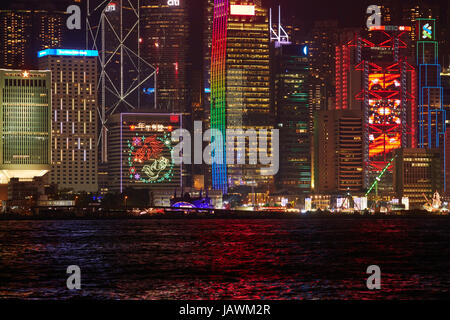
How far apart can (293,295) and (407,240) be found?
84.4 m

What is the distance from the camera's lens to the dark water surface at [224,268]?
60.0 meters

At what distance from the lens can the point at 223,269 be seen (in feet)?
259

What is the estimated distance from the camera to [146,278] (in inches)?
2783

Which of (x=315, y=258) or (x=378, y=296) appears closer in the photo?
(x=378, y=296)

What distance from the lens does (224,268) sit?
3159 inches

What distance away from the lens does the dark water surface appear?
60.0m
